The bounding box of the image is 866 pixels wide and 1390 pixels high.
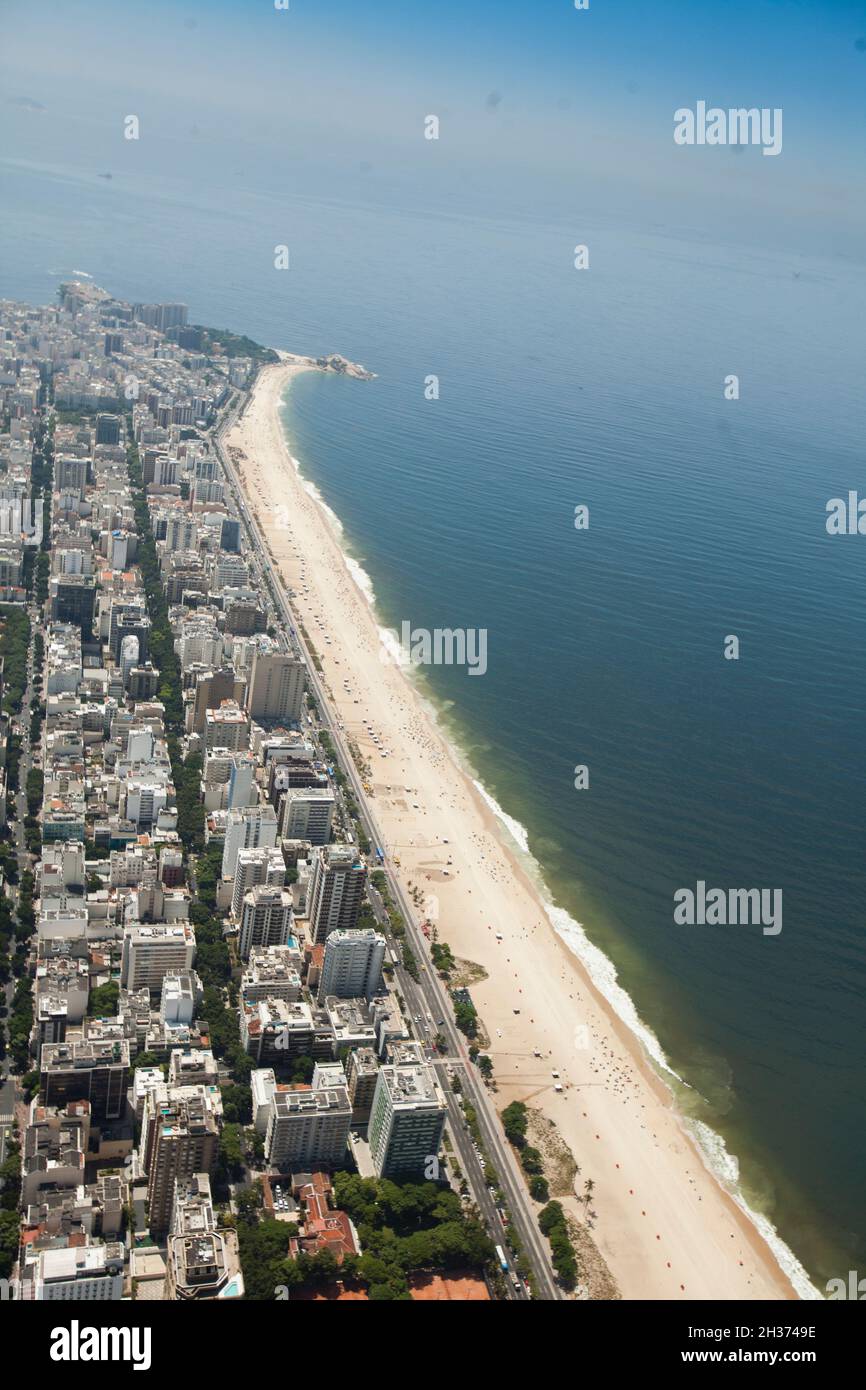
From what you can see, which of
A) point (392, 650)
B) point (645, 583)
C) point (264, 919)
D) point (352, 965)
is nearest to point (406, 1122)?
point (352, 965)

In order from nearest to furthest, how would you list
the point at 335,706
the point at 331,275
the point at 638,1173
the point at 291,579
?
1. the point at 638,1173
2. the point at 335,706
3. the point at 291,579
4. the point at 331,275

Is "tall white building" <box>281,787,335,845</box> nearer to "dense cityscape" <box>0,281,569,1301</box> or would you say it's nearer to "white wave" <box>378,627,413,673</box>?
"dense cityscape" <box>0,281,569,1301</box>

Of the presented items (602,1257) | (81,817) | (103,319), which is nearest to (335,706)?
(81,817)

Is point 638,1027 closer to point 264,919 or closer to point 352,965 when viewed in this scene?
point 352,965

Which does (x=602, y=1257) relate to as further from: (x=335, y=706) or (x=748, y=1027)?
(x=335, y=706)

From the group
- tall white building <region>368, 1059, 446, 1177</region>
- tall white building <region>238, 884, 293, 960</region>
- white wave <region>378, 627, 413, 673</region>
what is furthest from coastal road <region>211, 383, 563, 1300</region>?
white wave <region>378, 627, 413, 673</region>

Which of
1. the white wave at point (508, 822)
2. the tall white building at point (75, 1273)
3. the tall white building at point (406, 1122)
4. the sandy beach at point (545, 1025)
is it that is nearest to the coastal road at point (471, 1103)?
the sandy beach at point (545, 1025)
